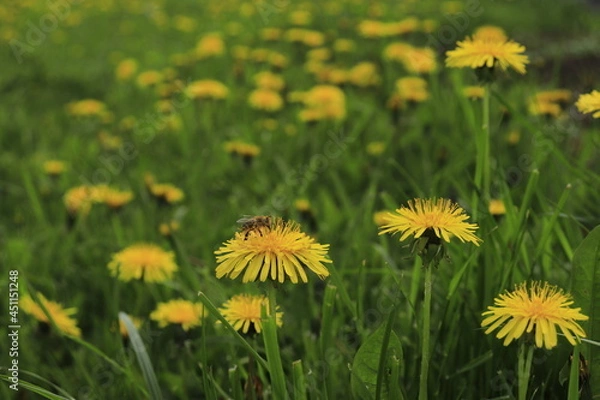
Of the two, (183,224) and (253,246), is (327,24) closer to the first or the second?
(183,224)

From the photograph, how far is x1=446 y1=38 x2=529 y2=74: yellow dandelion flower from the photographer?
50.8 inches

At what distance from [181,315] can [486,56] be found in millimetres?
811

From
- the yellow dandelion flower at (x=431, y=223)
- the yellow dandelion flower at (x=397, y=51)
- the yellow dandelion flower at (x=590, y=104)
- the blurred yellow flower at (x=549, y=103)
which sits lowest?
the yellow dandelion flower at (x=431, y=223)

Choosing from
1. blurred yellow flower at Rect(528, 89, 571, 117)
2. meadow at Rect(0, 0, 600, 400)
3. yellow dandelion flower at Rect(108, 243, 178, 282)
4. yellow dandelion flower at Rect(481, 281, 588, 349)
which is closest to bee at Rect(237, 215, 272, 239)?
meadow at Rect(0, 0, 600, 400)

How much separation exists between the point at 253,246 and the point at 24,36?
484 cm

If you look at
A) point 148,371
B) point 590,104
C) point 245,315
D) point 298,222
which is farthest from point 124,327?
point 590,104

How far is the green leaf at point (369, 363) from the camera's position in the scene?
1103 millimetres

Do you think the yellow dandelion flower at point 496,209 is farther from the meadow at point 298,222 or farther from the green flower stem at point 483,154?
the green flower stem at point 483,154

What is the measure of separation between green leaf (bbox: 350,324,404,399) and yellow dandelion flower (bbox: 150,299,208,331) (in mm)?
529

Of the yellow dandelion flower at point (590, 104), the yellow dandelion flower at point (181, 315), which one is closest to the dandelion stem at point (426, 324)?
the yellow dandelion flower at point (590, 104)

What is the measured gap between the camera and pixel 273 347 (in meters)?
0.97

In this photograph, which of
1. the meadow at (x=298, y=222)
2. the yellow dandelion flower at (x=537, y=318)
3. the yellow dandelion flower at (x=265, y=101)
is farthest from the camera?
the yellow dandelion flower at (x=265, y=101)

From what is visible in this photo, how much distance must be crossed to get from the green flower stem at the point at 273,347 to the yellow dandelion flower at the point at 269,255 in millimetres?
38

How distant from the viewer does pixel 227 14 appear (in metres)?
6.16
